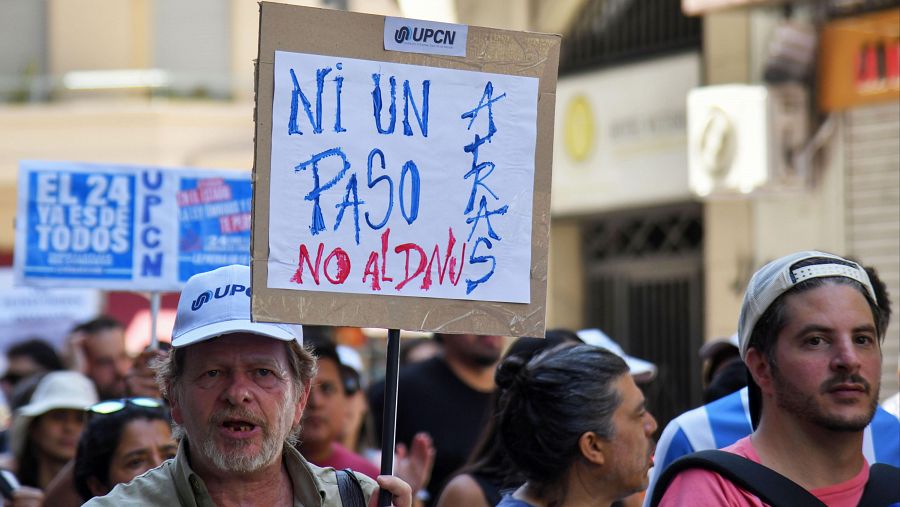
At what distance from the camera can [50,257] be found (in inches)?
260

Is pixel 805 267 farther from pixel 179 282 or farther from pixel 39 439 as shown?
pixel 39 439

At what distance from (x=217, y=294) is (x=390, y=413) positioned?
1.62 ft

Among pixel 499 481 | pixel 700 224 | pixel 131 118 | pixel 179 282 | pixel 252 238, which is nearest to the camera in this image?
pixel 252 238

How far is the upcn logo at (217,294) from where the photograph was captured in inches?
140

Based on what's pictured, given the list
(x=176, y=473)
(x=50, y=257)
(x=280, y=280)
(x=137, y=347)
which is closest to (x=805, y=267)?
(x=280, y=280)

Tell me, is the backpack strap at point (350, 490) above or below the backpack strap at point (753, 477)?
below

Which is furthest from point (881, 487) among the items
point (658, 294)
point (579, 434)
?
point (658, 294)

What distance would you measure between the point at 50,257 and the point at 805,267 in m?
3.87

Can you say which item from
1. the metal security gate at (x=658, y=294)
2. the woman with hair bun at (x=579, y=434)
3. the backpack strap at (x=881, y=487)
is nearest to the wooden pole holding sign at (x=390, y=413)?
the woman with hair bun at (x=579, y=434)

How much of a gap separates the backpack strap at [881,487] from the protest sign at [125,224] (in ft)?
11.0

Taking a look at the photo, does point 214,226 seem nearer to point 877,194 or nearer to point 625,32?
point 877,194

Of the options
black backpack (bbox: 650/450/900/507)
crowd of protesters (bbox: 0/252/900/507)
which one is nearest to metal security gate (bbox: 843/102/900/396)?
crowd of protesters (bbox: 0/252/900/507)

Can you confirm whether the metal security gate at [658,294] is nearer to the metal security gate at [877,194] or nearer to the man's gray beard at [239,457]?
the metal security gate at [877,194]

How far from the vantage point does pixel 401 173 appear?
11.3 feet
